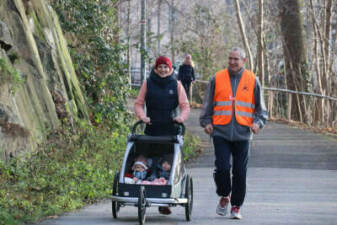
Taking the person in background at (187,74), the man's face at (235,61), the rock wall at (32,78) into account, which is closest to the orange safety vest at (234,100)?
the man's face at (235,61)

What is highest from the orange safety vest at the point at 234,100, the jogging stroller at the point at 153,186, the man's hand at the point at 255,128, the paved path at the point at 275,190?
the orange safety vest at the point at 234,100

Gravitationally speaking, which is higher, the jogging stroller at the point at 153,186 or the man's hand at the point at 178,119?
the man's hand at the point at 178,119

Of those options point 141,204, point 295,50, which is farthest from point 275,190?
point 295,50

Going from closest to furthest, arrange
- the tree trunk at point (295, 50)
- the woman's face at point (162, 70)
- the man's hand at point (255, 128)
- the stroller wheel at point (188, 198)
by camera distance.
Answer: the stroller wheel at point (188, 198) → the man's hand at point (255, 128) → the woman's face at point (162, 70) → the tree trunk at point (295, 50)

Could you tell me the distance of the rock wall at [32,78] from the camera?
11.8 m

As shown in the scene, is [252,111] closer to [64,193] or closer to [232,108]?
[232,108]

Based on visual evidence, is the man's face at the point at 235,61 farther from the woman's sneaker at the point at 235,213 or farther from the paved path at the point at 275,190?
the paved path at the point at 275,190

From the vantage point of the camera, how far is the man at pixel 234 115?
349 inches

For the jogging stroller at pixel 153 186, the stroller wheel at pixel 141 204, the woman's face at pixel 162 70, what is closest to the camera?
the stroller wheel at pixel 141 204

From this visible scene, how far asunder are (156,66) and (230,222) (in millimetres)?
1980

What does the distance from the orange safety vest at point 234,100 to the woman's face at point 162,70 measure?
2.02 feet

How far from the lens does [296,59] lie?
2788cm

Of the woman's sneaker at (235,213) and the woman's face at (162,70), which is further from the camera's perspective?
the woman's face at (162,70)

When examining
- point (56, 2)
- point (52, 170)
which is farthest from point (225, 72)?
point (56, 2)
